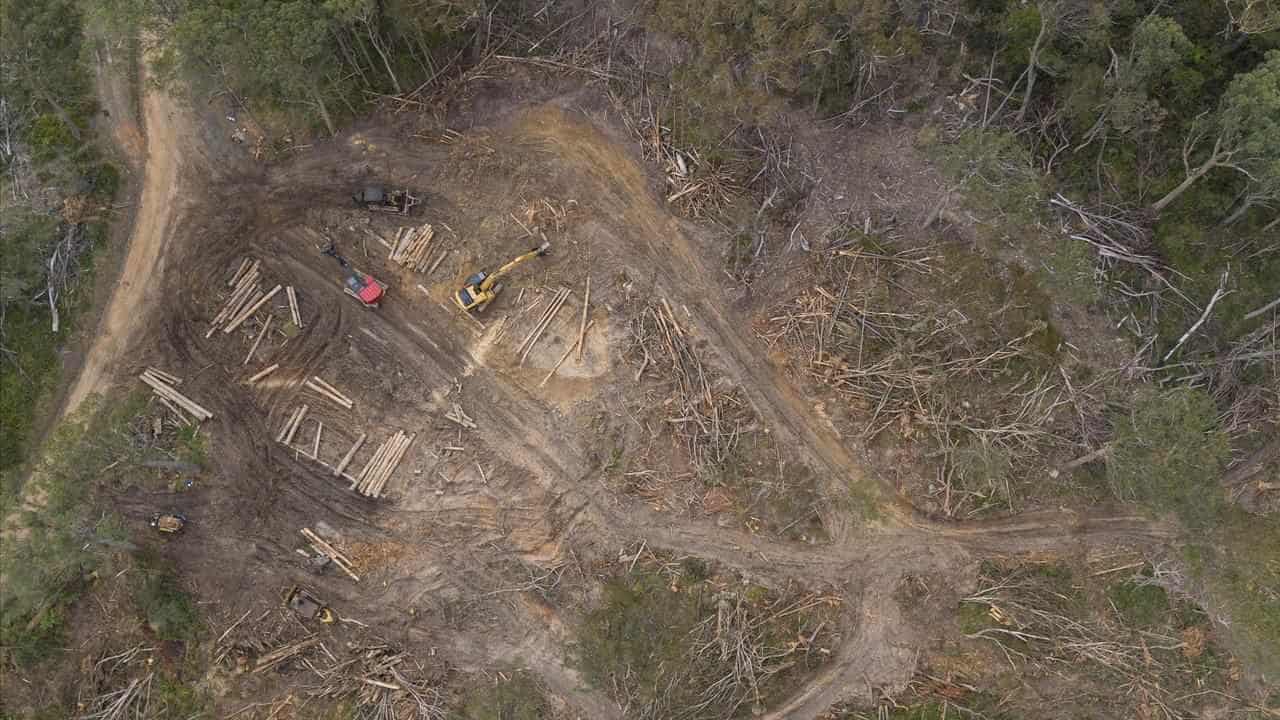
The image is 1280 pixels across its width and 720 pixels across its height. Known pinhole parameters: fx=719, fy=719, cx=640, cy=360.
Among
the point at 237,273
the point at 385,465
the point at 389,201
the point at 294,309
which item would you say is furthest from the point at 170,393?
the point at 389,201

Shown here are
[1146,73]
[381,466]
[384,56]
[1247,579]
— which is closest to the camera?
[1146,73]

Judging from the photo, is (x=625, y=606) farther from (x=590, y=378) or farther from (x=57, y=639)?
(x=57, y=639)

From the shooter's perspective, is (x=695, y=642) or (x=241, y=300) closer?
(x=695, y=642)

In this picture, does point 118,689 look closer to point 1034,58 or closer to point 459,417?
point 459,417

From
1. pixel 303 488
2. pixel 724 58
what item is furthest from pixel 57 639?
pixel 724 58

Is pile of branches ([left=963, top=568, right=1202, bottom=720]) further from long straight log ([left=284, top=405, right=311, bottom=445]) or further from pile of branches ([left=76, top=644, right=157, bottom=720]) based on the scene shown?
pile of branches ([left=76, top=644, right=157, bottom=720])

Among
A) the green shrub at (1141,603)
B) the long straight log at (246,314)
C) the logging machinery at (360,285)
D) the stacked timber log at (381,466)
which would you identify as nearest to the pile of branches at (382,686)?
the stacked timber log at (381,466)

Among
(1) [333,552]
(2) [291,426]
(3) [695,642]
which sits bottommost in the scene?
(1) [333,552]

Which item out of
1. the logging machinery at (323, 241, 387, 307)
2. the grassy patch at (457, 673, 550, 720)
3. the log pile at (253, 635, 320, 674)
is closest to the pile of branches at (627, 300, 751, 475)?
the grassy patch at (457, 673, 550, 720)
